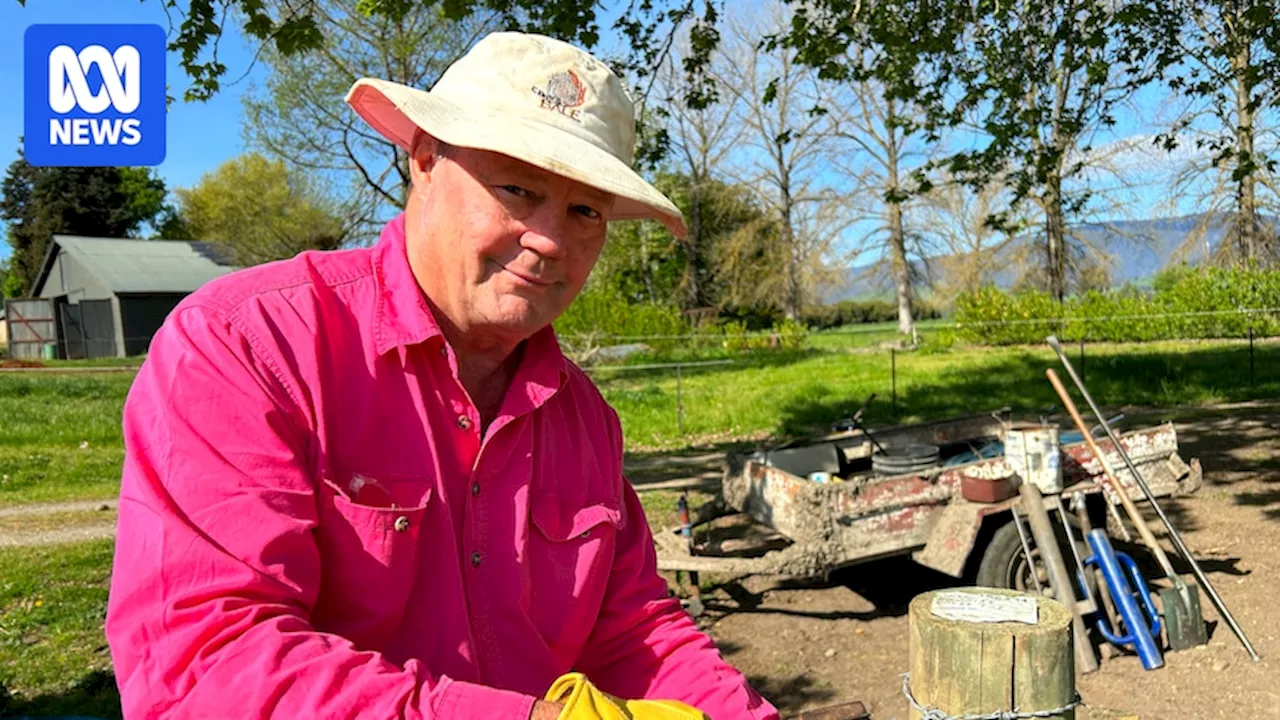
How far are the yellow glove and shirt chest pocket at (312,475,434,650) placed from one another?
11.4 inches

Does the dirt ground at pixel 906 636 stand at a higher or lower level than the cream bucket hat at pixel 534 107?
lower

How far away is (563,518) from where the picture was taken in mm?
1707

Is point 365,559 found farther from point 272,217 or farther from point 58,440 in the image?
point 272,217

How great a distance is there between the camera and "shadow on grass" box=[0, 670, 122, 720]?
4.53 meters

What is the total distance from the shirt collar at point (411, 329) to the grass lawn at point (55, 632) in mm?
3908

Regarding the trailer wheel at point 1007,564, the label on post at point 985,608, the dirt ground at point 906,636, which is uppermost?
the label on post at point 985,608

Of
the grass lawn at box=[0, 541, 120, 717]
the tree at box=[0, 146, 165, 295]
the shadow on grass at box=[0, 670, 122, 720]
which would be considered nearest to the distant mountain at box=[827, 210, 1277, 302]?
the grass lawn at box=[0, 541, 120, 717]

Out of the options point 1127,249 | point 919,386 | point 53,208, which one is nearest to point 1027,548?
point 919,386

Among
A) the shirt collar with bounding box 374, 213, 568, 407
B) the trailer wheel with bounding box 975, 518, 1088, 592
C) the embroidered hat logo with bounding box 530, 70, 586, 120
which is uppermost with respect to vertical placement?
the embroidered hat logo with bounding box 530, 70, 586, 120

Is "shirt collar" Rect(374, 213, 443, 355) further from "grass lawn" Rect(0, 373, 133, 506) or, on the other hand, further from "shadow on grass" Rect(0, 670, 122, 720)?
"grass lawn" Rect(0, 373, 133, 506)

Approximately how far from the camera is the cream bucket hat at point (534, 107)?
1.48 metres

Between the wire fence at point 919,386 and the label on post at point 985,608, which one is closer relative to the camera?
the label on post at point 985,608

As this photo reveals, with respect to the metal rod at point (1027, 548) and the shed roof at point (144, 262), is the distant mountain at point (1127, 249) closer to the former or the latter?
the metal rod at point (1027, 548)

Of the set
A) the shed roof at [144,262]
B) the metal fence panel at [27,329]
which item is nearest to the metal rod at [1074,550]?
the shed roof at [144,262]
